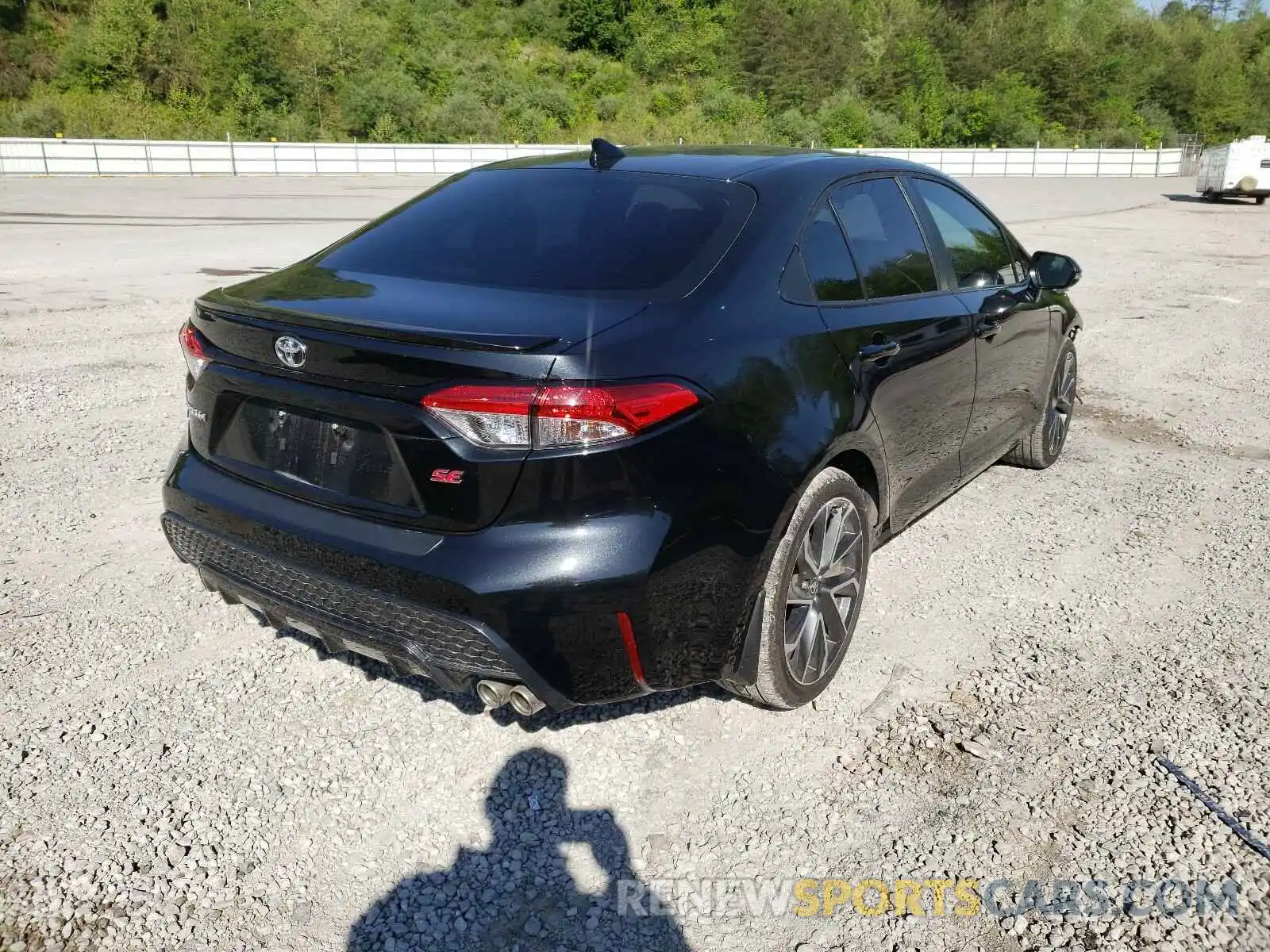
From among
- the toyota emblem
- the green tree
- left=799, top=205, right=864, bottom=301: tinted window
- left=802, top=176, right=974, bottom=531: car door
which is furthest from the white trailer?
the green tree

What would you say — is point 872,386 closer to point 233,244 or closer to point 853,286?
point 853,286

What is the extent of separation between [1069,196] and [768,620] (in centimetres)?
3075

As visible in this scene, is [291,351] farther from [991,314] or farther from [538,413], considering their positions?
[991,314]

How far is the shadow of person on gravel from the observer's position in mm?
2330

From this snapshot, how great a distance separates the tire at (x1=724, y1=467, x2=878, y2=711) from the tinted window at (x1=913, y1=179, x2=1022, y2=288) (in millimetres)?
1296

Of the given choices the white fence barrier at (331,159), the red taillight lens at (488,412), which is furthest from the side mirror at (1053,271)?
the white fence barrier at (331,159)

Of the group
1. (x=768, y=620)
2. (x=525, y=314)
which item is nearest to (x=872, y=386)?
(x=768, y=620)

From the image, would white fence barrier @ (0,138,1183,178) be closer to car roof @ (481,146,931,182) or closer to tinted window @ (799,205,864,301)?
car roof @ (481,146,931,182)

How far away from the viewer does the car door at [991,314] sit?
412cm

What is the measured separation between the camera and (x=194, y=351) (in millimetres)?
3006

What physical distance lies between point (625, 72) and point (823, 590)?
75789 millimetres

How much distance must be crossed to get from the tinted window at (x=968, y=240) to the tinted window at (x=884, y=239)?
0.82 feet

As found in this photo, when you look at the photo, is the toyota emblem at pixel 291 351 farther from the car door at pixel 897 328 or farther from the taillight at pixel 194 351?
the car door at pixel 897 328

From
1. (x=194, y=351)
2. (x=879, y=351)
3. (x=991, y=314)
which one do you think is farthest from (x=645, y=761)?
(x=991, y=314)
